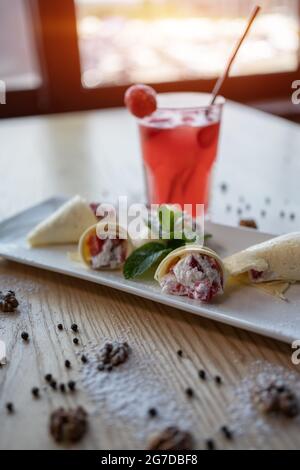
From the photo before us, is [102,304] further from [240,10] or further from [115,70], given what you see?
[240,10]

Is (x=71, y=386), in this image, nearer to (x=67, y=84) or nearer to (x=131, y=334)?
(x=131, y=334)

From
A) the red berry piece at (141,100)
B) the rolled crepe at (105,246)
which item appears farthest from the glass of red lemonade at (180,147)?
the rolled crepe at (105,246)

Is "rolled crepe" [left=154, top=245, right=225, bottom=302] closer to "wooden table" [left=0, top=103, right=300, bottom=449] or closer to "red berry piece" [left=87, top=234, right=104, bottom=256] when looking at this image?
"wooden table" [left=0, top=103, right=300, bottom=449]

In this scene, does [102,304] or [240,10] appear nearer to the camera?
[102,304]

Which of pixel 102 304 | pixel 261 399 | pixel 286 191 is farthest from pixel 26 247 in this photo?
pixel 286 191
